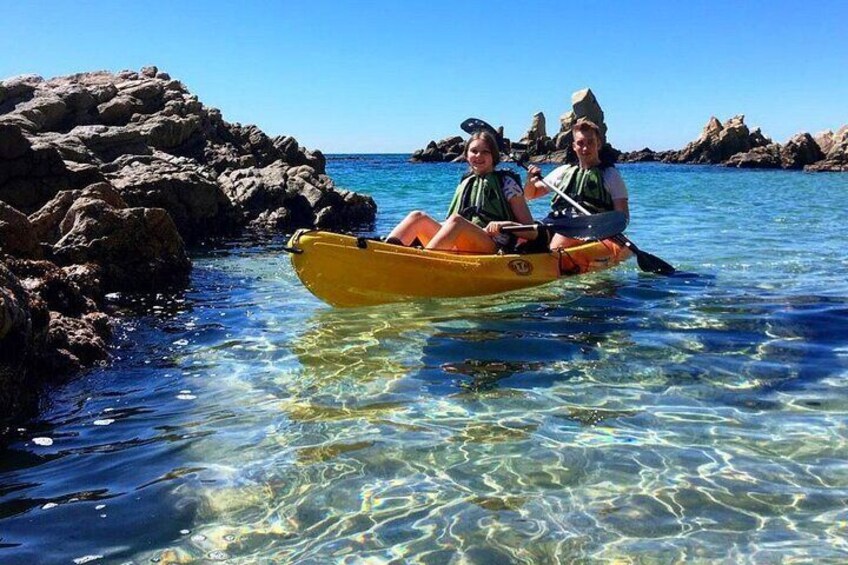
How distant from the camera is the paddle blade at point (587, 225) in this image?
28.2 ft

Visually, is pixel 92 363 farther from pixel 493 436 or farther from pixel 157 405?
pixel 493 436

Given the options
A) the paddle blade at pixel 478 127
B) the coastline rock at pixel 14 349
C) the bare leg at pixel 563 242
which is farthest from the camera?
the bare leg at pixel 563 242

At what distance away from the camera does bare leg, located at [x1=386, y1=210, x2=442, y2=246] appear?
311 inches

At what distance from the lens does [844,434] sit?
4.19 m

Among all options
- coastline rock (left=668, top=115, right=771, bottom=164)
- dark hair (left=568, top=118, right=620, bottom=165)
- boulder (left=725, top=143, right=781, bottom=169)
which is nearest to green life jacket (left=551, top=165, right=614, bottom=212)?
dark hair (left=568, top=118, right=620, bottom=165)

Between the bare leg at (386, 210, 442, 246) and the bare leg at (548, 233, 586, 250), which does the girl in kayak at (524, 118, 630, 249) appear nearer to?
the bare leg at (548, 233, 586, 250)

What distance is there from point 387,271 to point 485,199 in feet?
4.95

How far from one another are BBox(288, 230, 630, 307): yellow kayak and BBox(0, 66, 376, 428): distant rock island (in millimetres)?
1988

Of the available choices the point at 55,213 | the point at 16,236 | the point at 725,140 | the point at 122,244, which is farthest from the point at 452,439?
the point at 725,140

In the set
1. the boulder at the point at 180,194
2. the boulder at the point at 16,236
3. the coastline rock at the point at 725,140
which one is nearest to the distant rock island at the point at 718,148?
the coastline rock at the point at 725,140

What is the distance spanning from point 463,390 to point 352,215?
15.0m

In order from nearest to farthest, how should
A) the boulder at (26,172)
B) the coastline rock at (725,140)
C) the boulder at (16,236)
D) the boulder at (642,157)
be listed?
the boulder at (16,236)
the boulder at (26,172)
the coastline rock at (725,140)
the boulder at (642,157)

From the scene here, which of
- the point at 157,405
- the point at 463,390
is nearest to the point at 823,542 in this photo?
the point at 463,390

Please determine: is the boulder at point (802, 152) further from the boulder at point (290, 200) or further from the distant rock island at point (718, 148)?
the boulder at point (290, 200)
